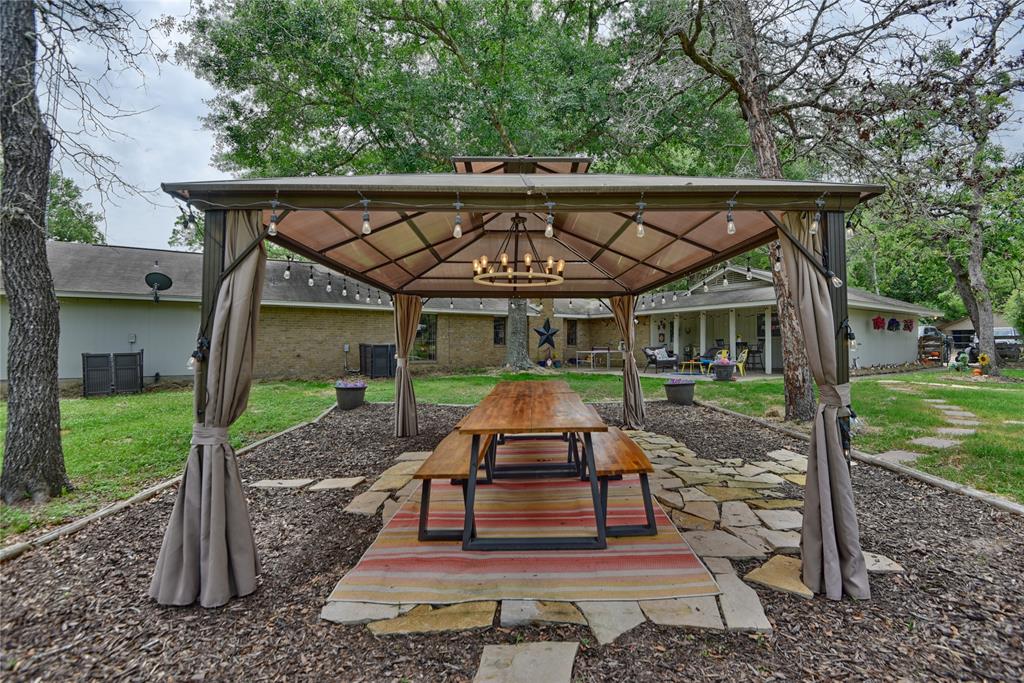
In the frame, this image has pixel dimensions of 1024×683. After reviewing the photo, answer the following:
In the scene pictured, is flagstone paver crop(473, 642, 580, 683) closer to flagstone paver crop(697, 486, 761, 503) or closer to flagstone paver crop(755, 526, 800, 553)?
flagstone paver crop(755, 526, 800, 553)

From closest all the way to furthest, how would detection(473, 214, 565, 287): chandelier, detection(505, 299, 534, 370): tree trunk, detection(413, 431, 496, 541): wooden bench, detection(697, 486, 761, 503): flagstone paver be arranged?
detection(413, 431, 496, 541): wooden bench < detection(697, 486, 761, 503): flagstone paver < detection(473, 214, 565, 287): chandelier < detection(505, 299, 534, 370): tree trunk

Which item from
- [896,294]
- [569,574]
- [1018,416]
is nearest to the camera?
[569,574]

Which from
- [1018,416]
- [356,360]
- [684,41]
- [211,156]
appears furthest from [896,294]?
[211,156]

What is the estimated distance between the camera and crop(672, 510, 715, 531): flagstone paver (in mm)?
3412

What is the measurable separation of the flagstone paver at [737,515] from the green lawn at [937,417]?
2348 mm

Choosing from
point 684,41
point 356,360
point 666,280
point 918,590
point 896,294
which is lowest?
point 918,590

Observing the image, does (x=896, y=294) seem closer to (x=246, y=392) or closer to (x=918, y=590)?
(x=918, y=590)

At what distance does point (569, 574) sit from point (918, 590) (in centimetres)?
203

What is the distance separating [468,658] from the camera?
202cm

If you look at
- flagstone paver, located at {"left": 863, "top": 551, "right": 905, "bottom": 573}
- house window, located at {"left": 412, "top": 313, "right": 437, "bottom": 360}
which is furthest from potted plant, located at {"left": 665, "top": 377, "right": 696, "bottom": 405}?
house window, located at {"left": 412, "top": 313, "right": 437, "bottom": 360}

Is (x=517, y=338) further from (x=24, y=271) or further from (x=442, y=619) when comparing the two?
(x=442, y=619)

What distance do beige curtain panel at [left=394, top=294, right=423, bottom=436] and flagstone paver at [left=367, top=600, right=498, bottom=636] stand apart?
4311 mm

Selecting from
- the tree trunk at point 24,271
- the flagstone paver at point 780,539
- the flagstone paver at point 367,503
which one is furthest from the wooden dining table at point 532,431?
the tree trunk at point 24,271

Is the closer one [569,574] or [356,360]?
[569,574]
